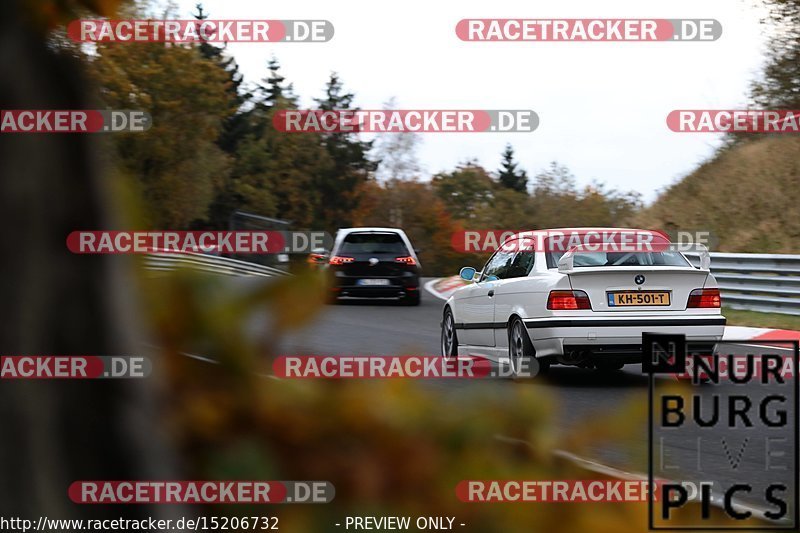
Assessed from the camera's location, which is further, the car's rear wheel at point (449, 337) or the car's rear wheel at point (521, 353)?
the car's rear wheel at point (449, 337)

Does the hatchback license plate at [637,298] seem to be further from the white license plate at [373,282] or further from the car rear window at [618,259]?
the white license plate at [373,282]

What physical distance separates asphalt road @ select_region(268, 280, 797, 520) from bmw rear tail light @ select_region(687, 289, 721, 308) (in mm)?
983

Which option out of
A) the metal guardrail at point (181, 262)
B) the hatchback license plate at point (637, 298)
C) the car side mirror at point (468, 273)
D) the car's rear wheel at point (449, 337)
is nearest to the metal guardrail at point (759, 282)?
the car's rear wheel at point (449, 337)

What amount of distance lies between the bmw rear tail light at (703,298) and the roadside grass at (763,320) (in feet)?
24.2

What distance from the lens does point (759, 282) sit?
72.1 feet

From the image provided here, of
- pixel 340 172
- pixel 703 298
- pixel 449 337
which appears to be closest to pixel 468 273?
pixel 449 337

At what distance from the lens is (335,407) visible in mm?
1618

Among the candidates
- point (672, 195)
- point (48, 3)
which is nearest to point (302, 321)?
point (48, 3)

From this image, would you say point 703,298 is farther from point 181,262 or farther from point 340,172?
point 340,172

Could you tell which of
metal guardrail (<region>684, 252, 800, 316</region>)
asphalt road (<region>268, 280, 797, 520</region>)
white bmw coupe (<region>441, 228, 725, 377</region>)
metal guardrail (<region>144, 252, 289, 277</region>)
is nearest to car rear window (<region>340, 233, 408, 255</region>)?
asphalt road (<region>268, 280, 797, 520</region>)

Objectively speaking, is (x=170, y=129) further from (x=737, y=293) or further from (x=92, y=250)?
(x=92, y=250)

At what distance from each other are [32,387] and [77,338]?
55 millimetres

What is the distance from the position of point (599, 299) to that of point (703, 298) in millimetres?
1035

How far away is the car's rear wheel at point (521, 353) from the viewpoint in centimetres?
1162
